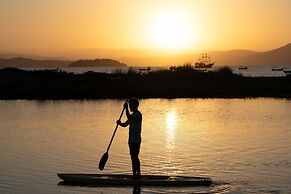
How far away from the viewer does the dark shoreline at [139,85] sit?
53.5 m

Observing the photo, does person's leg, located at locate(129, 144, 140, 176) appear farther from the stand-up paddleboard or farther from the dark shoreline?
the dark shoreline

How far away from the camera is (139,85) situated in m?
59.2

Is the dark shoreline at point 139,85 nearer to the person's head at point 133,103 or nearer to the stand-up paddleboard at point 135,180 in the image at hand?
the stand-up paddleboard at point 135,180

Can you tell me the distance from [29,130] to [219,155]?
10.8 metres

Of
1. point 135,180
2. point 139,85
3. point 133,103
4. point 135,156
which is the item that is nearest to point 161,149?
point 135,156

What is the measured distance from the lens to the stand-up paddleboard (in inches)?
555

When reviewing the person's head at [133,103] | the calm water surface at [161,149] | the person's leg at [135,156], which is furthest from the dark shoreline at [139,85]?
the person's head at [133,103]

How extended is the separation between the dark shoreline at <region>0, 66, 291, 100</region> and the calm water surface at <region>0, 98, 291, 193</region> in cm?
1924

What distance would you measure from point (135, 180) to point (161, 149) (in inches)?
229

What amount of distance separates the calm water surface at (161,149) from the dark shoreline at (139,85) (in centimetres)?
1924

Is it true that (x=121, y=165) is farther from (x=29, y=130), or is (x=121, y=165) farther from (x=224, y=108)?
(x=224, y=108)

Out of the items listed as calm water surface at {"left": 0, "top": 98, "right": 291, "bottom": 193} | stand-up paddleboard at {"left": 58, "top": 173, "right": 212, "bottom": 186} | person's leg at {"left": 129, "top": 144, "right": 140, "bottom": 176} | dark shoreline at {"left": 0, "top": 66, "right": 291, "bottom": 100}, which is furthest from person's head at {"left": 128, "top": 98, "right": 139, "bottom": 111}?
dark shoreline at {"left": 0, "top": 66, "right": 291, "bottom": 100}

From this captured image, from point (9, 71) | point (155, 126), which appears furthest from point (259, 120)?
point (9, 71)

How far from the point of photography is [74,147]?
800 inches
